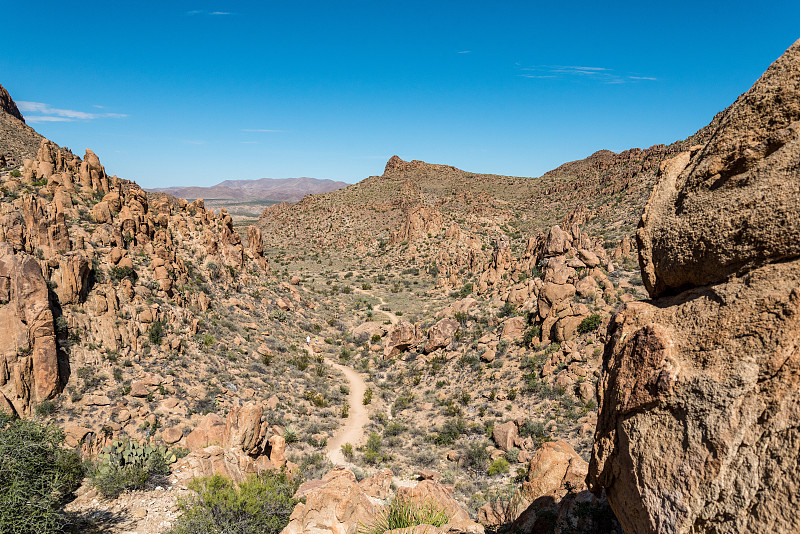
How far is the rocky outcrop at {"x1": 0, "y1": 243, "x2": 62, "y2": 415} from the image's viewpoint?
15047mm

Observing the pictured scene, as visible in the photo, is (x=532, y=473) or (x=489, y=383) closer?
(x=532, y=473)

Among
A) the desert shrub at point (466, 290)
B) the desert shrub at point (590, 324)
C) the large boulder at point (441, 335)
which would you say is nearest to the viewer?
the desert shrub at point (590, 324)

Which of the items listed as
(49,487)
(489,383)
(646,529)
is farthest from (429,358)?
(646,529)

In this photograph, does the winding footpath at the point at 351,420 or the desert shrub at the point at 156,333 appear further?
the desert shrub at the point at 156,333

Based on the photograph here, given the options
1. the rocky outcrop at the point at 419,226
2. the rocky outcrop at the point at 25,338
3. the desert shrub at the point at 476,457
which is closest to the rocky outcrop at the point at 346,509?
the desert shrub at the point at 476,457

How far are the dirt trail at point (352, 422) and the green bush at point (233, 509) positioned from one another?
7.50 meters

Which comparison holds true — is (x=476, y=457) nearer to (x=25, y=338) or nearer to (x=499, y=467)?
(x=499, y=467)

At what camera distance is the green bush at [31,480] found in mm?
7715

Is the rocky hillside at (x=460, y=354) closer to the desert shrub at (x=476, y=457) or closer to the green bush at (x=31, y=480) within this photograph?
the desert shrub at (x=476, y=457)

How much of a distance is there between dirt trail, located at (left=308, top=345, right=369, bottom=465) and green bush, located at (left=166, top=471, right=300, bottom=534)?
24.6 ft

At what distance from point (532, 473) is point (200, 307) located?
22799 millimetres

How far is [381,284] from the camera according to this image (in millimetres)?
51156

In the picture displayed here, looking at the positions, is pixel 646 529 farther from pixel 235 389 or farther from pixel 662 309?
pixel 235 389

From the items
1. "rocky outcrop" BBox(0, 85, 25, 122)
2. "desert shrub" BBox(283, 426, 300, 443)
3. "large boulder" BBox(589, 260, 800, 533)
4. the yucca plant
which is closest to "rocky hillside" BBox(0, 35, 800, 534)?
"large boulder" BBox(589, 260, 800, 533)
